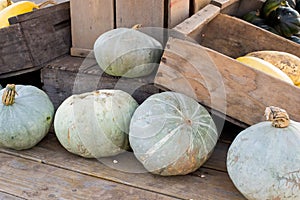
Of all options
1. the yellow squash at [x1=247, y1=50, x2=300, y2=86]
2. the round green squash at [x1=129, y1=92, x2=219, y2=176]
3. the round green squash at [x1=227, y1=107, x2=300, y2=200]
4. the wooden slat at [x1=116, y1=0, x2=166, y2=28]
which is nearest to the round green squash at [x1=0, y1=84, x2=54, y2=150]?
the round green squash at [x1=129, y1=92, x2=219, y2=176]

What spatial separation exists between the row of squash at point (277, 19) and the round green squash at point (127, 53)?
0.81 m

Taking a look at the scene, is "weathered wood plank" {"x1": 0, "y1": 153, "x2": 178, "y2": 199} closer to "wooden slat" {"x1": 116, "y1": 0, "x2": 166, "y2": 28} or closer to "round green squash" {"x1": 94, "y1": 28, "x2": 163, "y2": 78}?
"round green squash" {"x1": 94, "y1": 28, "x2": 163, "y2": 78}

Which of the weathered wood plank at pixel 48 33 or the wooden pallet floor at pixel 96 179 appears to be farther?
the weathered wood plank at pixel 48 33

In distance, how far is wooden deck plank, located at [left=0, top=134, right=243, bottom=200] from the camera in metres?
1.40

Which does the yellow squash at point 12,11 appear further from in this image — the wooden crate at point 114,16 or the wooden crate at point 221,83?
the wooden crate at point 221,83

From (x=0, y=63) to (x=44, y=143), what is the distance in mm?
439

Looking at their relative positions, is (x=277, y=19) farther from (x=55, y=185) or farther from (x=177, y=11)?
(x=55, y=185)

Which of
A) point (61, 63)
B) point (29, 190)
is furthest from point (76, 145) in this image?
point (61, 63)

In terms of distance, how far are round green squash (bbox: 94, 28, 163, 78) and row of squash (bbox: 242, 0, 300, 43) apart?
2.65 ft

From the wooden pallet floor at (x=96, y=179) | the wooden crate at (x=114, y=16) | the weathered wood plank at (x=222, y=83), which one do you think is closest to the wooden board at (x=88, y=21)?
the wooden crate at (x=114, y=16)

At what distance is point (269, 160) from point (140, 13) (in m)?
0.89

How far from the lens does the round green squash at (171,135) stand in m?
1.43

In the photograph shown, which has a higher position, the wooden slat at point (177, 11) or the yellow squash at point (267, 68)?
the wooden slat at point (177, 11)

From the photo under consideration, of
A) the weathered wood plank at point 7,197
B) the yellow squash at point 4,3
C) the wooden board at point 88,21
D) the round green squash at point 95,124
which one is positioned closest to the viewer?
the weathered wood plank at point 7,197
